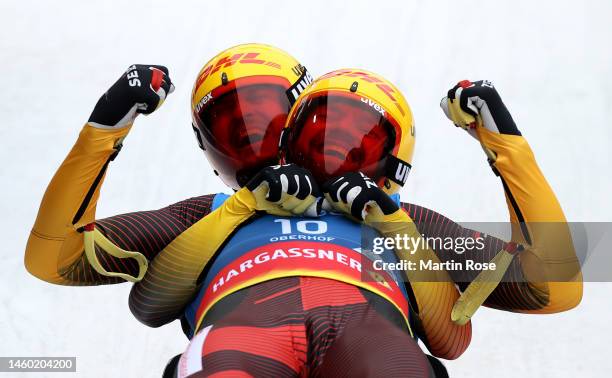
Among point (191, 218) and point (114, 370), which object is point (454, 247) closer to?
point (191, 218)

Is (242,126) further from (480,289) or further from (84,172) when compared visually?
(480,289)

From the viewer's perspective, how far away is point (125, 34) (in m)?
6.91

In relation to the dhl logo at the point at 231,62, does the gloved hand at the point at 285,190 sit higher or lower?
lower

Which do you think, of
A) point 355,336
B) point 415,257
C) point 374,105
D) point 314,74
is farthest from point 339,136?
point 314,74

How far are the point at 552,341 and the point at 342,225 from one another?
141 cm

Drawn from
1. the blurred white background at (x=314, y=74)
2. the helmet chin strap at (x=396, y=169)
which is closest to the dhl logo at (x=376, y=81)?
the helmet chin strap at (x=396, y=169)

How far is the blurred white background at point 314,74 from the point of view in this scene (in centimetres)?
503

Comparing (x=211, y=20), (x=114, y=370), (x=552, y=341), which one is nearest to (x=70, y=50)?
(x=211, y=20)

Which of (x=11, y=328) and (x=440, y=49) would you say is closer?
(x=11, y=328)

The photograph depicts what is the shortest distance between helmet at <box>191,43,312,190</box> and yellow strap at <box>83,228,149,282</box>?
47cm

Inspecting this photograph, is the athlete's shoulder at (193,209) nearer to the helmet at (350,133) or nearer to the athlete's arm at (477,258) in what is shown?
the helmet at (350,133)

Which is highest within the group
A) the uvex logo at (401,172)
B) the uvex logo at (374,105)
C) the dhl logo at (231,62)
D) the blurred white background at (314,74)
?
the dhl logo at (231,62)

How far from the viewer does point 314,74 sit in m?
6.47

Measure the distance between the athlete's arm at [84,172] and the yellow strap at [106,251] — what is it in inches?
1.2
